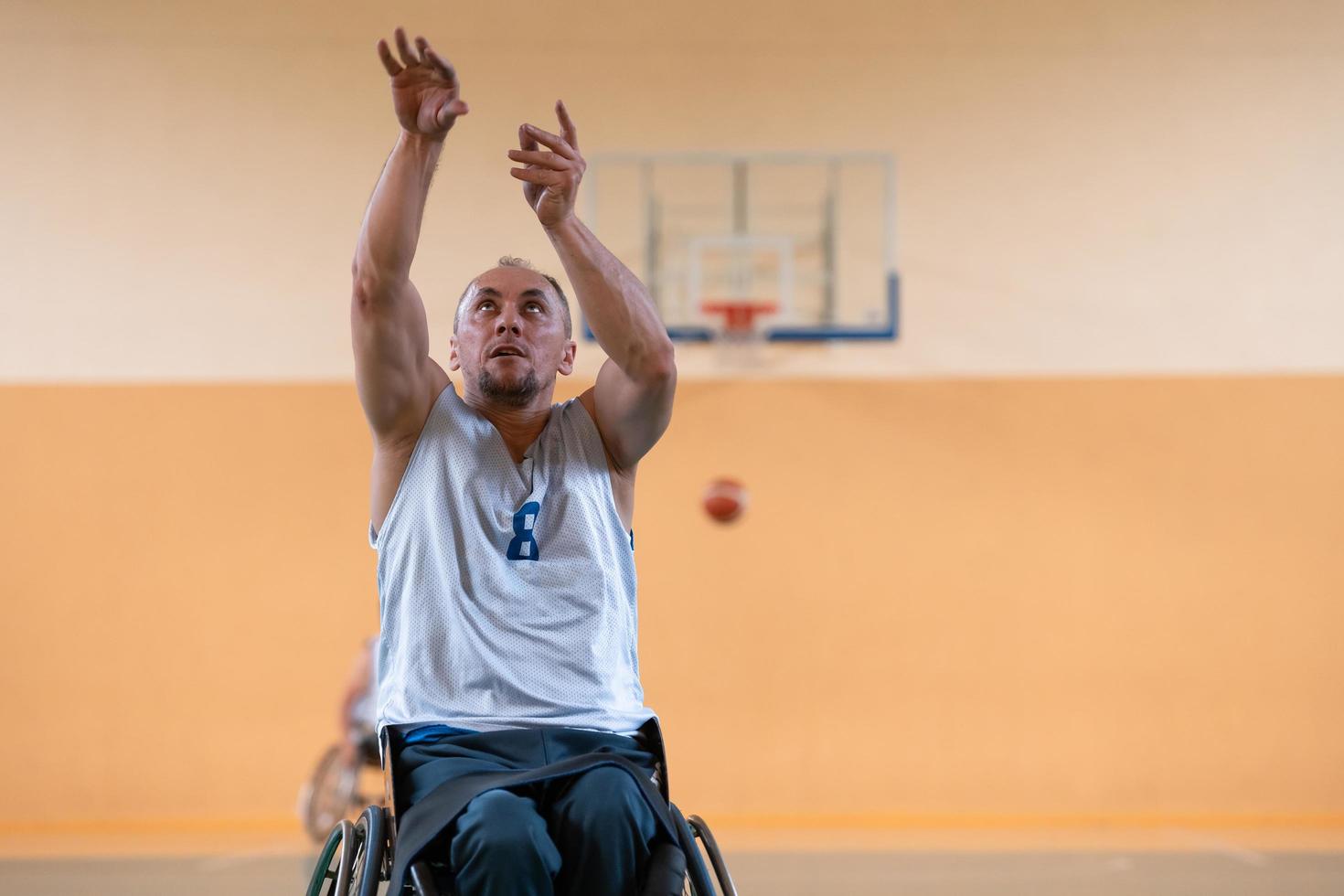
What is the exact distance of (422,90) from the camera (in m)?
1.93

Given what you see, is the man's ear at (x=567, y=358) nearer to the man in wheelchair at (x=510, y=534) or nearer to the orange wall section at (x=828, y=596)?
the man in wheelchair at (x=510, y=534)

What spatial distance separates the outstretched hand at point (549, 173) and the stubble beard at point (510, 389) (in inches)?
8.9

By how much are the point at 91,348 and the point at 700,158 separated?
3080 millimetres

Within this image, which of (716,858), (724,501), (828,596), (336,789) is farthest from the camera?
(828,596)

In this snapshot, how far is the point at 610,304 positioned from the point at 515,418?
24 cm

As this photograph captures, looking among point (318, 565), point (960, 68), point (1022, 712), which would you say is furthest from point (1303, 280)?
point (318, 565)

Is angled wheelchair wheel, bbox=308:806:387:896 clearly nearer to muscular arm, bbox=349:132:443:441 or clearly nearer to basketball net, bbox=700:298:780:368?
muscular arm, bbox=349:132:443:441

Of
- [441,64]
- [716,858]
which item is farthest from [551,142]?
[716,858]

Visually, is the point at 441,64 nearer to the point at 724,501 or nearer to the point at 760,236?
the point at 724,501

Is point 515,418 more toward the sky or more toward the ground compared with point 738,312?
more toward the ground

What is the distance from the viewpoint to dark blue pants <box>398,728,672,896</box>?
5.43 feet

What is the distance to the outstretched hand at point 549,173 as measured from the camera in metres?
1.90

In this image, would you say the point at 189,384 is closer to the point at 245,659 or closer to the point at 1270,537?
the point at 245,659

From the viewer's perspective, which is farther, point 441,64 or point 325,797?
point 325,797
